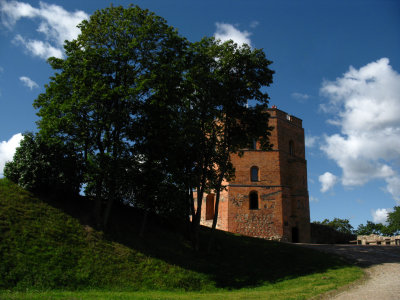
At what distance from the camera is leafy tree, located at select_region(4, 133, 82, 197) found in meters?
16.0

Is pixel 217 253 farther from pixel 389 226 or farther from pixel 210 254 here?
pixel 389 226

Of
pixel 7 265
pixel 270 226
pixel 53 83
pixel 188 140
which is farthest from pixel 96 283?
pixel 270 226

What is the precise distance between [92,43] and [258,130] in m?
9.60

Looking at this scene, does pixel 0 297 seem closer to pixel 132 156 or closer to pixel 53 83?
pixel 132 156

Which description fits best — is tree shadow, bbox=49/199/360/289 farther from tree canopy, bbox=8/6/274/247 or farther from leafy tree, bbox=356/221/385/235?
leafy tree, bbox=356/221/385/235

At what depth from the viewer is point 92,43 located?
15.8 m

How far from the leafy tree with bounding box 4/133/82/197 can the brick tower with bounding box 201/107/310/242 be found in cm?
1384

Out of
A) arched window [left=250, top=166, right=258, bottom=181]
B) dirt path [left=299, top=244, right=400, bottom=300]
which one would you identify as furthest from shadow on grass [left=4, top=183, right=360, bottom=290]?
arched window [left=250, top=166, right=258, bottom=181]

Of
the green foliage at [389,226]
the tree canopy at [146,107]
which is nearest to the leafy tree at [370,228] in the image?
the green foliage at [389,226]

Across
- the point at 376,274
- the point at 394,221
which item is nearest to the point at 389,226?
the point at 394,221

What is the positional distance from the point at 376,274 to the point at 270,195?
13.5 m

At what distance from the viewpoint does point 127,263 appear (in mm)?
13711

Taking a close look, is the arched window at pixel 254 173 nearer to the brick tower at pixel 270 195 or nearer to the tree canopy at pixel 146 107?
the brick tower at pixel 270 195

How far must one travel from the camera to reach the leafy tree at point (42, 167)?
1598 centimetres
